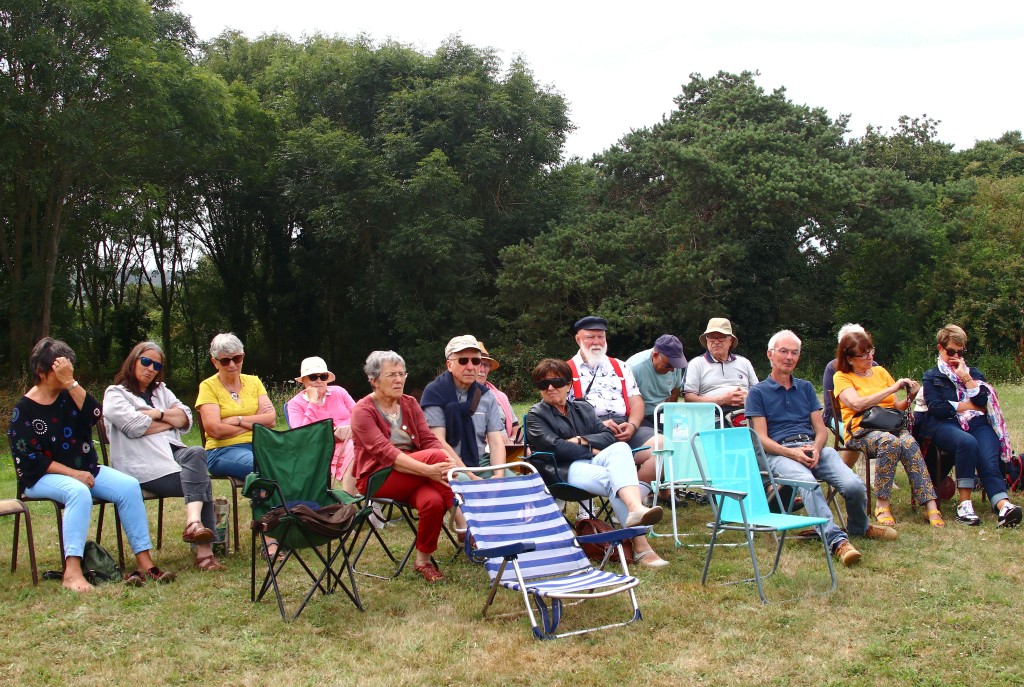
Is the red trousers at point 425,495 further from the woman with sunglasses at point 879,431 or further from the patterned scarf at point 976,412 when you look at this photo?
the patterned scarf at point 976,412

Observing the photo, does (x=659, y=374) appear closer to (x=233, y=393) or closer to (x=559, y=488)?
(x=559, y=488)

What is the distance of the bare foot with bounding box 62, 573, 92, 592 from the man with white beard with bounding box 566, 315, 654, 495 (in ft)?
11.2

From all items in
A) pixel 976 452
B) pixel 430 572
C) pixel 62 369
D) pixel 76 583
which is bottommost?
pixel 430 572

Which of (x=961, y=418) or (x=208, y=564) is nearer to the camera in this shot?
(x=208, y=564)

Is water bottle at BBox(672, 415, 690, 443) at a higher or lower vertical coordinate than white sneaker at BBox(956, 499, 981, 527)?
higher

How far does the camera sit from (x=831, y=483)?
6.16m

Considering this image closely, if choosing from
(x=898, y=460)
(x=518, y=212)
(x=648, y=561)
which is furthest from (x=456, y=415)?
(x=518, y=212)

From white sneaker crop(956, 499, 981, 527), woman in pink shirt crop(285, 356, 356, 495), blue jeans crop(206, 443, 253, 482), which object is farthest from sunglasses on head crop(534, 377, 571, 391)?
white sneaker crop(956, 499, 981, 527)

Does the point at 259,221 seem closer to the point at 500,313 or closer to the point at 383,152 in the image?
the point at 383,152

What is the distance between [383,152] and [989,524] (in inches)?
855

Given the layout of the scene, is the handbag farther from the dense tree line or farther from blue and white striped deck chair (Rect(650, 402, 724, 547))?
the dense tree line

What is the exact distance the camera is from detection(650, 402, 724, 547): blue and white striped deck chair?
6496 mm

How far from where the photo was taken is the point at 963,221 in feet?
85.5

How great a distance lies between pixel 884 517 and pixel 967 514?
22.0 inches
